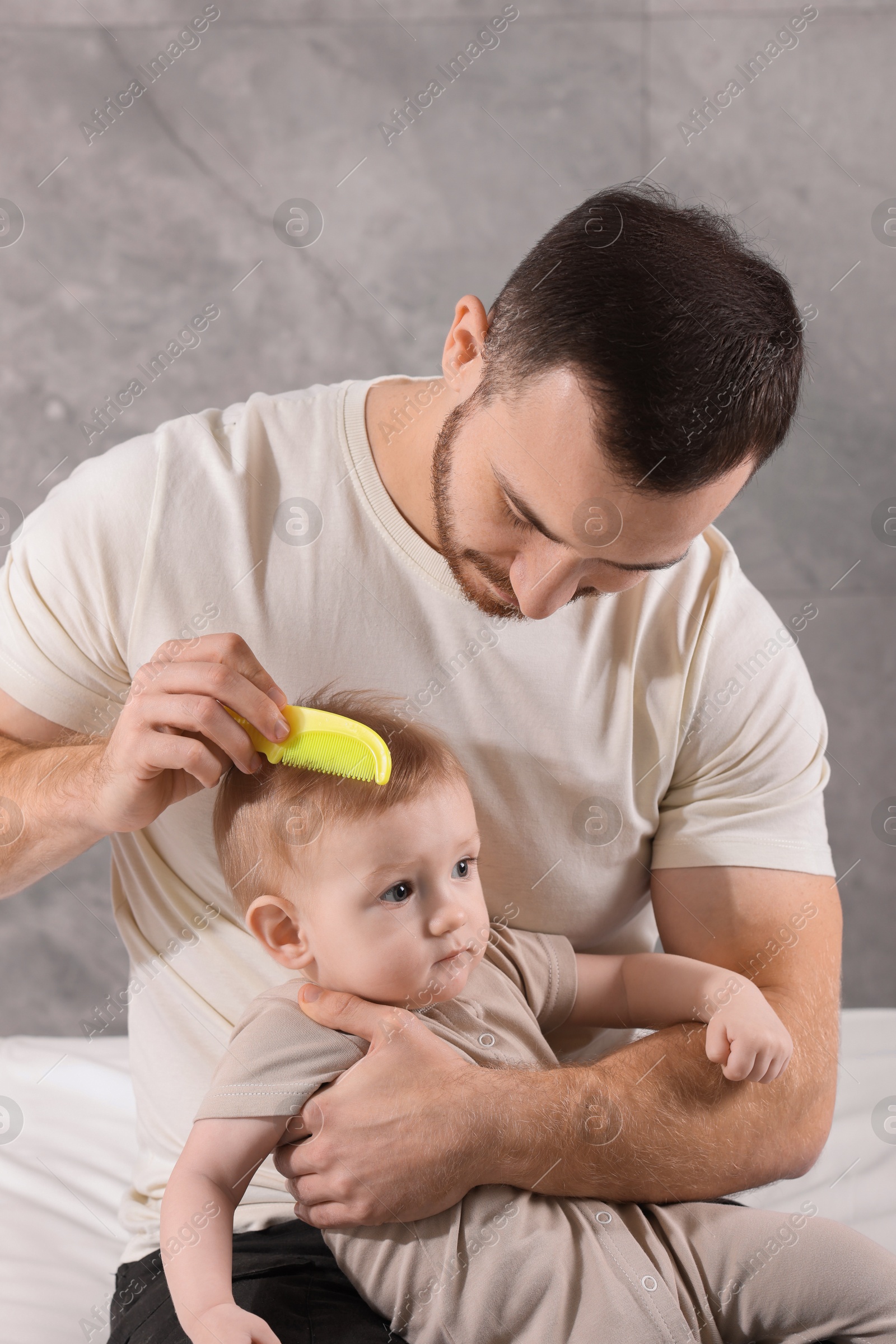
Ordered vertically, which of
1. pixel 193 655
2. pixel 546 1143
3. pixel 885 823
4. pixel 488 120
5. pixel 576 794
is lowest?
pixel 885 823

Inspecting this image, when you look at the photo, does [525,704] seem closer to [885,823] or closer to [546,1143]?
[546,1143]

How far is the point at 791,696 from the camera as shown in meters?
1.15

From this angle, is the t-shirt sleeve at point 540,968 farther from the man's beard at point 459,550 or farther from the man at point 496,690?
the man's beard at point 459,550

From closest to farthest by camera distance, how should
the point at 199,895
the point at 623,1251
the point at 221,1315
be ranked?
1. the point at 221,1315
2. the point at 623,1251
3. the point at 199,895

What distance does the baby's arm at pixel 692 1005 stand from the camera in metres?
0.93

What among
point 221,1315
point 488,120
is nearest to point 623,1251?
point 221,1315

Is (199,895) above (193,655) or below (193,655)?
below

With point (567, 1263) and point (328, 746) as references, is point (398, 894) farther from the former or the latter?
point (567, 1263)

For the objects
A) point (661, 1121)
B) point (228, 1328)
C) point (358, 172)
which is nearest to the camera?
point (228, 1328)

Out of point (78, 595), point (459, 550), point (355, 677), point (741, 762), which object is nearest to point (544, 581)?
point (459, 550)

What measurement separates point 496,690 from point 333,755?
270 mm

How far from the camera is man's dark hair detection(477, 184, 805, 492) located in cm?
88

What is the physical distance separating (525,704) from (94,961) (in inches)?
43.6

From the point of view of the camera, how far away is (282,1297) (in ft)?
2.97
